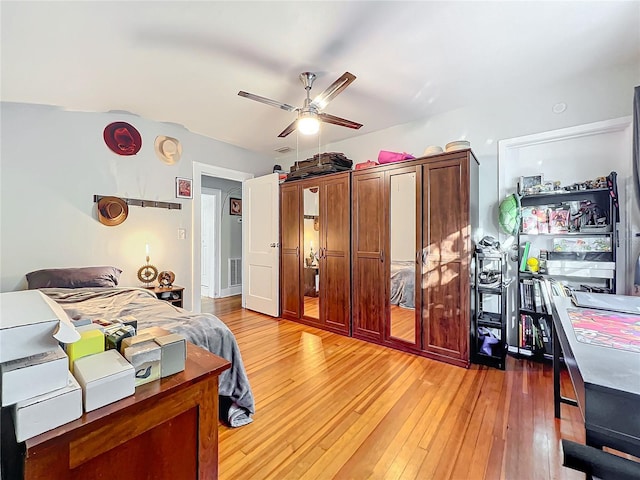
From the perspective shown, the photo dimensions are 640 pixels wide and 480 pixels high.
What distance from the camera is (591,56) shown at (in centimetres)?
225

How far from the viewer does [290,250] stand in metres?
4.08

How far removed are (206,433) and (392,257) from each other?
2.46 meters

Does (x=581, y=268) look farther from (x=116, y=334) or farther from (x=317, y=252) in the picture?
(x=116, y=334)

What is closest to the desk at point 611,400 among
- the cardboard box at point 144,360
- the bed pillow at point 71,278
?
the cardboard box at point 144,360

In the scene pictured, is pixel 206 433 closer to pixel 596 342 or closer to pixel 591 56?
pixel 596 342

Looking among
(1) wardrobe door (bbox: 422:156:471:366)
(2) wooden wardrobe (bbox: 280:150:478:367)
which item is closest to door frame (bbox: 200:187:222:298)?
(2) wooden wardrobe (bbox: 280:150:478:367)

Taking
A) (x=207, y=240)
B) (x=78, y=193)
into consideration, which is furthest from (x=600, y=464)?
(x=207, y=240)

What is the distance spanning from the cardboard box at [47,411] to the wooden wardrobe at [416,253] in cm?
270

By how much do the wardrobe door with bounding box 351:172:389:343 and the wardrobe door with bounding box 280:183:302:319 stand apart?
0.93m

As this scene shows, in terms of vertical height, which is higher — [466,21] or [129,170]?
[466,21]

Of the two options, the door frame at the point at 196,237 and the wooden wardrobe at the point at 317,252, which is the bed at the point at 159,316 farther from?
the wooden wardrobe at the point at 317,252

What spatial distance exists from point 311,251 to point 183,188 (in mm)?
1953

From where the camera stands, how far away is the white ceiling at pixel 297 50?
178 centimetres

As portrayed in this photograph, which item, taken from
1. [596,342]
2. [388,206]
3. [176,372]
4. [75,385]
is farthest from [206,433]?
[388,206]
